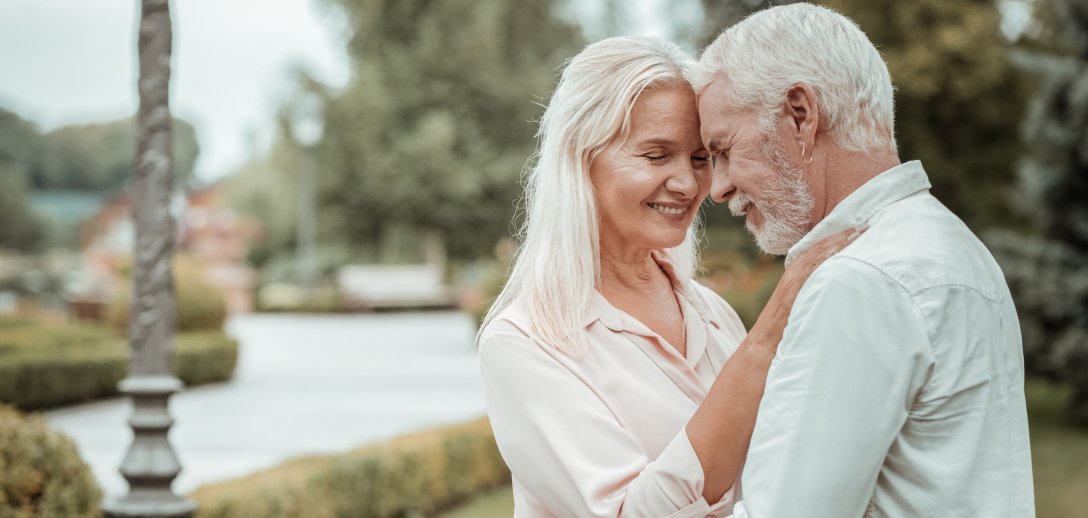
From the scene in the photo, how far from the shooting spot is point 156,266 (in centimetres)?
480

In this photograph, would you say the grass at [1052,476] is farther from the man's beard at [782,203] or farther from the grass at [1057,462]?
the man's beard at [782,203]

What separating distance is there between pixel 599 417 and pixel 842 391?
1.95 ft

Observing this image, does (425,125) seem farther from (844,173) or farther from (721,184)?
(844,173)

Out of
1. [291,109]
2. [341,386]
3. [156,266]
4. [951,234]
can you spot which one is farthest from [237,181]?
[951,234]

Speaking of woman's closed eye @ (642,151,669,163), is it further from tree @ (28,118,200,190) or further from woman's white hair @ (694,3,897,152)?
tree @ (28,118,200,190)

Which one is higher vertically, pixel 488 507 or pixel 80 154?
pixel 488 507

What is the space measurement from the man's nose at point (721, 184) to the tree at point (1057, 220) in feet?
→ 33.6

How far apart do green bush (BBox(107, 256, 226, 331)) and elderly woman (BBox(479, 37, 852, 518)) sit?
15.5 metres

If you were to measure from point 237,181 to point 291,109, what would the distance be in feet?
117

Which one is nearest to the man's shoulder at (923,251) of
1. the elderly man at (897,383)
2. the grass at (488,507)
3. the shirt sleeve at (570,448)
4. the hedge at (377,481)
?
the elderly man at (897,383)

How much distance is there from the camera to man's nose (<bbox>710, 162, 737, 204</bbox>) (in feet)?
6.11

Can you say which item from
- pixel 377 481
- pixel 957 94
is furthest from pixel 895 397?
pixel 957 94

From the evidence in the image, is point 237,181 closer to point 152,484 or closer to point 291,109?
point 291,109

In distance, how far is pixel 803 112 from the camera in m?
1.68
